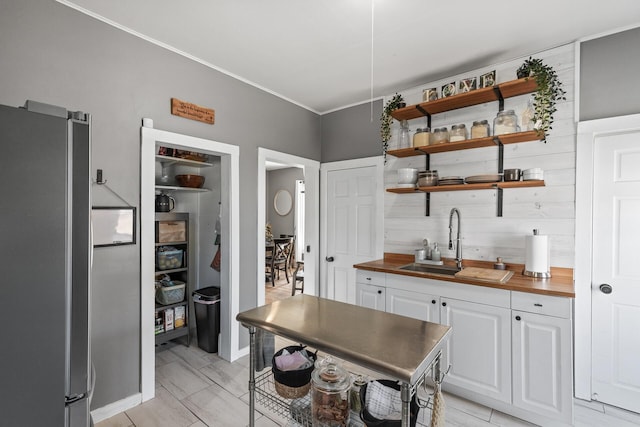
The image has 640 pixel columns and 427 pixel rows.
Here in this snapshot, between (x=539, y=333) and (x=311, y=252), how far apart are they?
2.45 m

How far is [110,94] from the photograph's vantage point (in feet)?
6.79

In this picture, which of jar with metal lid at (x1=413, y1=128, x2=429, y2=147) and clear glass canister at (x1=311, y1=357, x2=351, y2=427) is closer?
clear glass canister at (x1=311, y1=357, x2=351, y2=427)

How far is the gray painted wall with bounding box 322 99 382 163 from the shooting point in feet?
11.1

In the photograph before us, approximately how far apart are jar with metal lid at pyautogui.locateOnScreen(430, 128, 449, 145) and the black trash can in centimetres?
257

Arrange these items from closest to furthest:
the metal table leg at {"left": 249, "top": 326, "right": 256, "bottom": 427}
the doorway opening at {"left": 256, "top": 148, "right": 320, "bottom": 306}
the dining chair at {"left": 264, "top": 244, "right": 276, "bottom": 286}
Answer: the metal table leg at {"left": 249, "top": 326, "right": 256, "bottom": 427}
the doorway opening at {"left": 256, "top": 148, "right": 320, "bottom": 306}
the dining chair at {"left": 264, "top": 244, "right": 276, "bottom": 286}

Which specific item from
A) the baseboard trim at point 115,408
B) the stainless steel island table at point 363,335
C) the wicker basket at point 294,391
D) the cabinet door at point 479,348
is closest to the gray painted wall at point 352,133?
the cabinet door at point 479,348

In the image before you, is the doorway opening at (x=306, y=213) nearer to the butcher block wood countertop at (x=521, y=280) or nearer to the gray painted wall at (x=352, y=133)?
the gray painted wall at (x=352, y=133)

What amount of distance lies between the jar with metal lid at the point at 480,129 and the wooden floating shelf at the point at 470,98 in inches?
8.6

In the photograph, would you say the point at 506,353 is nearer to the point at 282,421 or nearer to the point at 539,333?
the point at 539,333

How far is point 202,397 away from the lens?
231 centimetres

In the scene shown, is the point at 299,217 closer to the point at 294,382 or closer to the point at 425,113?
the point at 425,113

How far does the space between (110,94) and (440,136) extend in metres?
2.61

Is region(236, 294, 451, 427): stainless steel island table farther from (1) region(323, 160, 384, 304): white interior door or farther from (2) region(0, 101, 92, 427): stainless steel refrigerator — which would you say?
(1) region(323, 160, 384, 304): white interior door

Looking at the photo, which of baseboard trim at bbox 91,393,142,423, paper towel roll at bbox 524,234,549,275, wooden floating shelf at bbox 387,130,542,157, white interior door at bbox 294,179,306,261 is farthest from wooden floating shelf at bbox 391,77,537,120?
white interior door at bbox 294,179,306,261
